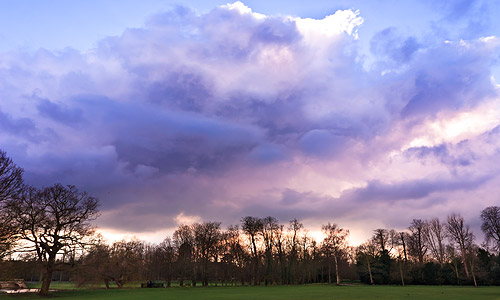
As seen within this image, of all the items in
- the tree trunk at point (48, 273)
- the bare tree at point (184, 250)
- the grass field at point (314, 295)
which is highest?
the bare tree at point (184, 250)

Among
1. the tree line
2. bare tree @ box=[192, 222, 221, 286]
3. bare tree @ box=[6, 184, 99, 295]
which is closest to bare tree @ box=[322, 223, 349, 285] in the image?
the tree line

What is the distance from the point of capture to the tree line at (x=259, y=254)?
54.9m

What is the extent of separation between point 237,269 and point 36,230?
6265 centimetres

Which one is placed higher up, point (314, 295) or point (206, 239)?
point (206, 239)

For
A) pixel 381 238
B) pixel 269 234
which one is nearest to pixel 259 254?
pixel 269 234

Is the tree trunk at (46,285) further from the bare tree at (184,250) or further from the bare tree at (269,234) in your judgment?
the bare tree at (269,234)

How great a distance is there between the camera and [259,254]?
103 meters

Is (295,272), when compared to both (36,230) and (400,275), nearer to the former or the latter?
(400,275)

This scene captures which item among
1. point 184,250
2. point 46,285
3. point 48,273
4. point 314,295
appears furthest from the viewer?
point 184,250

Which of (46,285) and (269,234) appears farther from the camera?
(269,234)

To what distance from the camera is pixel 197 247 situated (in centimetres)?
9900

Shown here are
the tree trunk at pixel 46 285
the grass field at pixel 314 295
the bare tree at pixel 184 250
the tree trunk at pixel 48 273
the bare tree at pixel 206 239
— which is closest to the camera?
the grass field at pixel 314 295

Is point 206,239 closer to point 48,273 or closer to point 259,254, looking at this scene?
point 259,254

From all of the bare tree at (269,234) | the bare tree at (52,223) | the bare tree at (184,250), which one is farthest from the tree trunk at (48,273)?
the bare tree at (269,234)
